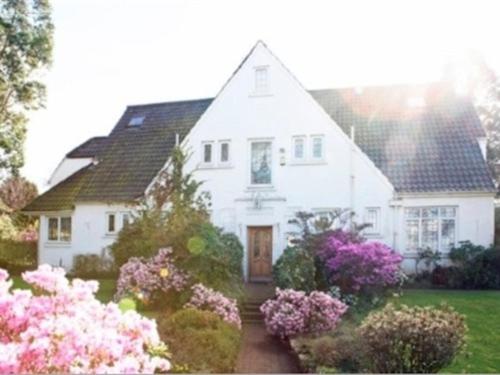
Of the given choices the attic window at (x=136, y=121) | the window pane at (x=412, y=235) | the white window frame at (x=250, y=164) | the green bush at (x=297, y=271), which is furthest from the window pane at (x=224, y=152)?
the window pane at (x=412, y=235)

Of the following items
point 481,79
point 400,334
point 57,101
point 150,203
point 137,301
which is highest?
point 481,79

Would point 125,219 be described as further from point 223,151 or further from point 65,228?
point 223,151

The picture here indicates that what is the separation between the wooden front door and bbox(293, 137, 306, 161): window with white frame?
211 centimetres

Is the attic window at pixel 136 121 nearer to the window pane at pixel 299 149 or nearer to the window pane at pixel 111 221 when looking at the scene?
the window pane at pixel 111 221

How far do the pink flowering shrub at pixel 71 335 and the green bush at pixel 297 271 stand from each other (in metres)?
8.31

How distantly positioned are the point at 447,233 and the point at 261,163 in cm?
536

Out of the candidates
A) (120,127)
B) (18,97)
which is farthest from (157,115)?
(18,97)

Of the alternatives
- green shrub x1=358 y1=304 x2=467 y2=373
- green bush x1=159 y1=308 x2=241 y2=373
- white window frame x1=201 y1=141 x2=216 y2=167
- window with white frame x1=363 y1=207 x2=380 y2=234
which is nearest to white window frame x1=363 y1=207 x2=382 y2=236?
window with white frame x1=363 y1=207 x2=380 y2=234

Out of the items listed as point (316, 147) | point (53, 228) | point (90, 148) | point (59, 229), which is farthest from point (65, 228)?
point (316, 147)

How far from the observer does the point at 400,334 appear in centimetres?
549

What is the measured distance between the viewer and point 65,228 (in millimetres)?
18156

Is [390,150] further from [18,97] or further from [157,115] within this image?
[18,97]

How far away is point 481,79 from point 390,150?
9.63 meters

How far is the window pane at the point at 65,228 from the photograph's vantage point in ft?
58.8
